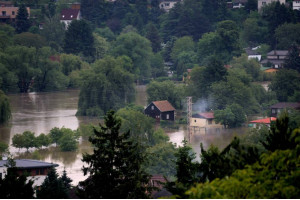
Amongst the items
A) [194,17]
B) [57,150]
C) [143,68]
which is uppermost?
[194,17]


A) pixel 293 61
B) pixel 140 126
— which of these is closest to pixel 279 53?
pixel 293 61

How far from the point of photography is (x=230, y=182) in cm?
623

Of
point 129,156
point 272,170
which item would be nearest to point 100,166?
point 129,156

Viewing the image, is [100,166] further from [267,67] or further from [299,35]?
[299,35]

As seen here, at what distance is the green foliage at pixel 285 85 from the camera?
2520cm

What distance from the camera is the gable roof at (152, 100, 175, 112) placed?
74.8 ft

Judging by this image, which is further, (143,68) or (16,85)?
(143,68)

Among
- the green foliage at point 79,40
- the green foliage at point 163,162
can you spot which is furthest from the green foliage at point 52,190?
the green foliage at point 79,40

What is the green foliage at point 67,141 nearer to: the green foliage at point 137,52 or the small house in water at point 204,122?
the small house in water at point 204,122

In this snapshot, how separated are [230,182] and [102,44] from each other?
30248 mm

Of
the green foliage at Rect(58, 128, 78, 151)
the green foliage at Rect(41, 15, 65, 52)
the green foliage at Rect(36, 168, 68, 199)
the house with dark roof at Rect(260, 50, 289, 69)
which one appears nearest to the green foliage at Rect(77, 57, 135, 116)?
the green foliage at Rect(58, 128, 78, 151)

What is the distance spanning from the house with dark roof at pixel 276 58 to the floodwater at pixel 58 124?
23.5ft

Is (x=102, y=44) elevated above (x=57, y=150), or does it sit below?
above

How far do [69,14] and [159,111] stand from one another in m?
22.3
